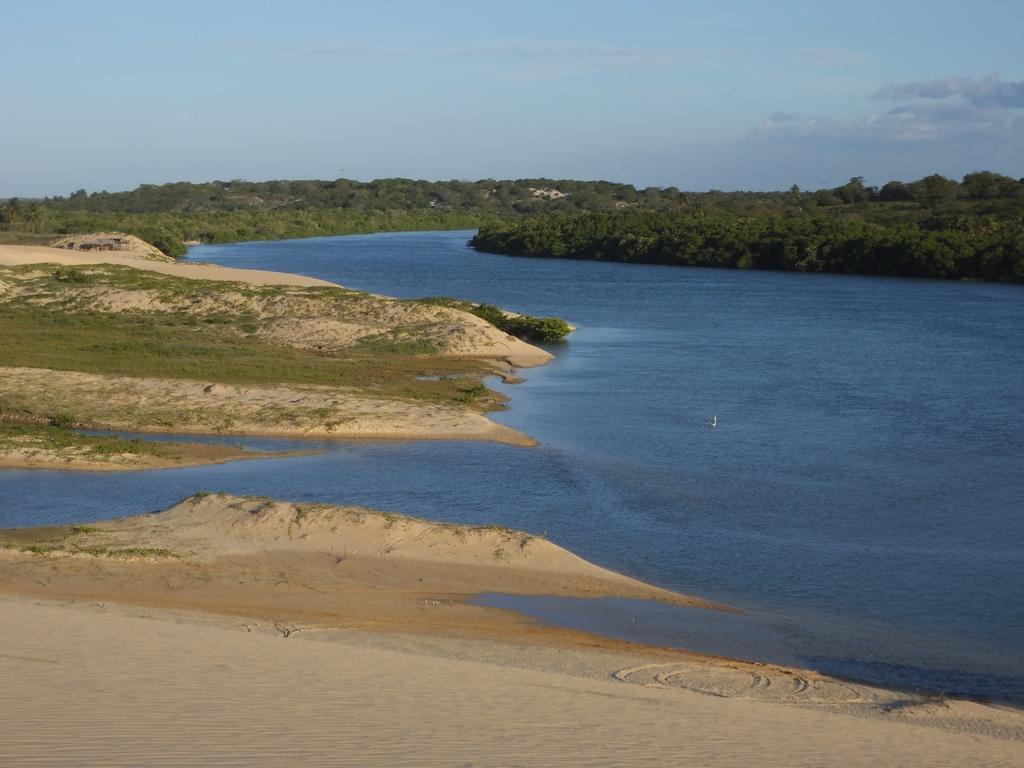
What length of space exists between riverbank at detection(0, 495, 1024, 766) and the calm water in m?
1.45

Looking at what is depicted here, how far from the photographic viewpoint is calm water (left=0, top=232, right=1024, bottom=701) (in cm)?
1581

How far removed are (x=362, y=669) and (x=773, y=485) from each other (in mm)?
11997

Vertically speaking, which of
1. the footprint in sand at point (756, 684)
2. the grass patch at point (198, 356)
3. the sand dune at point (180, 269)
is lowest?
the footprint in sand at point (756, 684)

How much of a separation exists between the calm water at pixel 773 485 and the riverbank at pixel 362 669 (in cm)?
145

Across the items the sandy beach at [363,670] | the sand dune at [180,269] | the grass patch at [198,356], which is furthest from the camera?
the sand dune at [180,269]

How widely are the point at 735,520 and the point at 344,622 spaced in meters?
7.71

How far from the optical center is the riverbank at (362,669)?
9.89 m

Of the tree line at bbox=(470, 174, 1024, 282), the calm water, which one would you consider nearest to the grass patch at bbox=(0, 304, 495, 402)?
the calm water

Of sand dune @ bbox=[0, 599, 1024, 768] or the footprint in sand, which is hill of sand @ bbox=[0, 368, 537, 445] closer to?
the footprint in sand

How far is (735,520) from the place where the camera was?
20.3 meters

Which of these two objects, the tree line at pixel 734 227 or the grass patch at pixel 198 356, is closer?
the grass patch at pixel 198 356

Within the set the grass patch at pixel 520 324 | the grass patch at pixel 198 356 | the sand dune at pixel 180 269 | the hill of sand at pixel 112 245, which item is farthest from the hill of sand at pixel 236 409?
the hill of sand at pixel 112 245

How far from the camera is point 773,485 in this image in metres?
22.8

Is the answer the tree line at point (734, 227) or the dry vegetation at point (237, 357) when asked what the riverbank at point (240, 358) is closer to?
the dry vegetation at point (237, 357)
